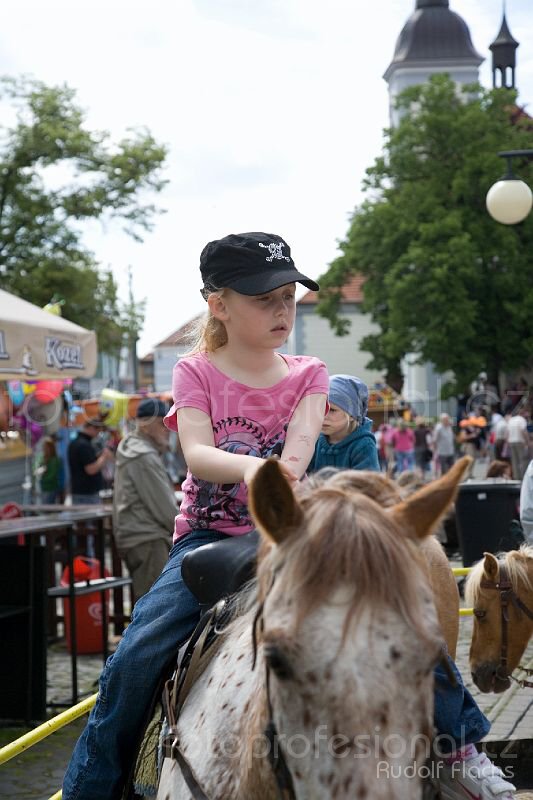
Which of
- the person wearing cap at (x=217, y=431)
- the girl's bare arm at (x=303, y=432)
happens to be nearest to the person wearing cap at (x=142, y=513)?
the person wearing cap at (x=217, y=431)

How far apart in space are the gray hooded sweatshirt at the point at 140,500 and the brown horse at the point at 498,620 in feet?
10.6

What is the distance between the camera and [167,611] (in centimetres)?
270

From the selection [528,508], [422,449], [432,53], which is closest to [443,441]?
[422,449]

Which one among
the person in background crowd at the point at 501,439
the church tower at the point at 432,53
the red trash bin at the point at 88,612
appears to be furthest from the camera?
the church tower at the point at 432,53

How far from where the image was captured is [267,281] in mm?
2793

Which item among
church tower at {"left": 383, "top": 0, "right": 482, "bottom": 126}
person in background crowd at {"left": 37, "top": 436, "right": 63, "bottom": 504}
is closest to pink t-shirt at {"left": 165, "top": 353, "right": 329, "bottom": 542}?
person in background crowd at {"left": 37, "top": 436, "right": 63, "bottom": 504}

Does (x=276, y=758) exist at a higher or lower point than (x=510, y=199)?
lower

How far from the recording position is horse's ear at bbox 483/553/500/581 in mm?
6133

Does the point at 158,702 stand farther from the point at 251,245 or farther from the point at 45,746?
the point at 45,746

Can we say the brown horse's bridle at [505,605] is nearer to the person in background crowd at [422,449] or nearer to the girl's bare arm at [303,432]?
the girl's bare arm at [303,432]

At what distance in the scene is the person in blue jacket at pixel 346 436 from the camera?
4328mm

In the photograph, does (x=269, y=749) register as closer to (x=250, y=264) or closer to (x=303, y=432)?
(x=303, y=432)

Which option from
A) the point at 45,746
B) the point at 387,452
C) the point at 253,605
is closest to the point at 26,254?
the point at 387,452

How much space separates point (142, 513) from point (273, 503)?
7.01 m
